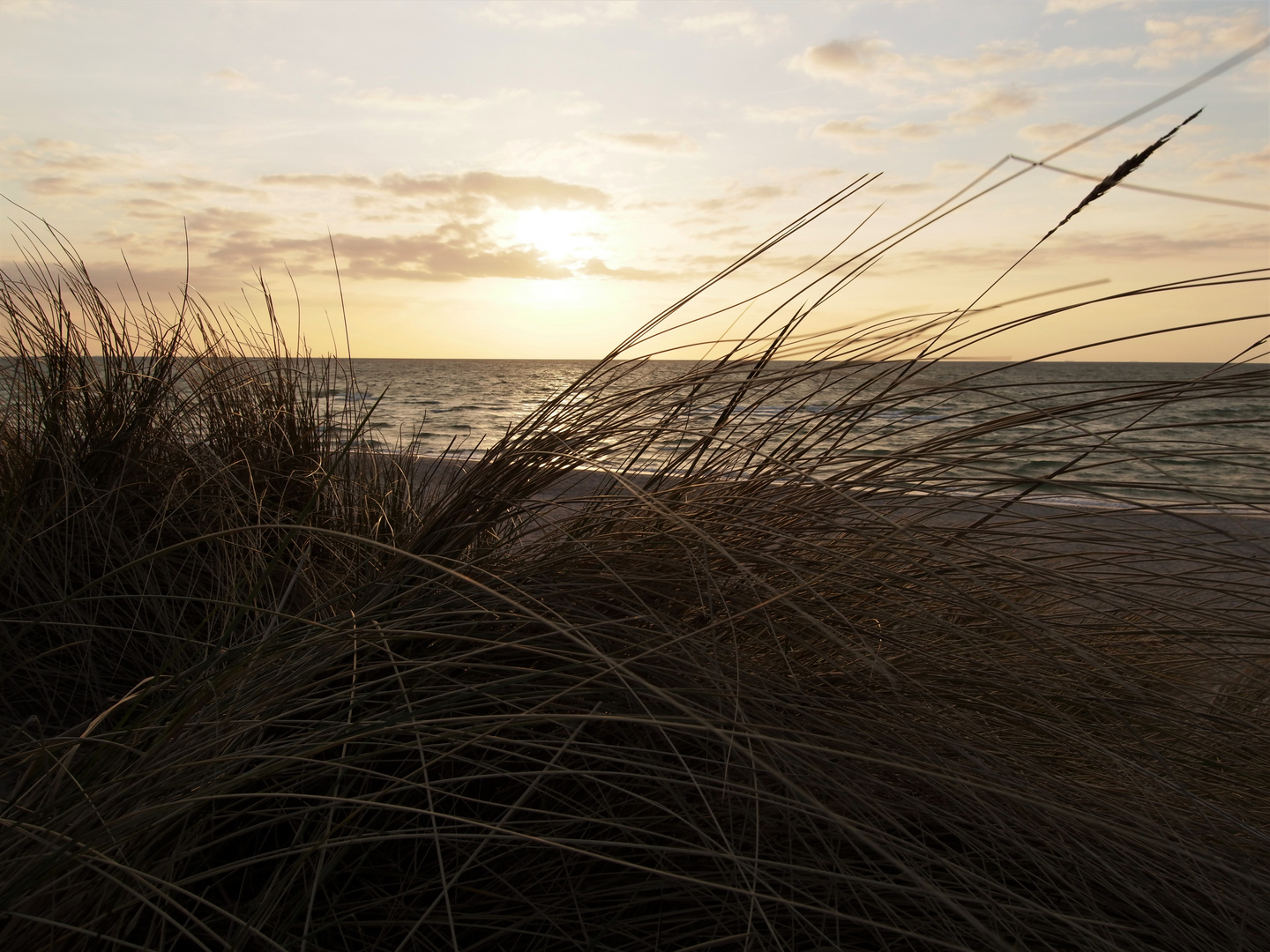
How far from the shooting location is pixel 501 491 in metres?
1.20

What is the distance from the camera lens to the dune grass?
30.2 inches

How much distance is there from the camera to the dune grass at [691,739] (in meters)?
0.77

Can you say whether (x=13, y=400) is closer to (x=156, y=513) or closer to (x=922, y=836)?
(x=156, y=513)

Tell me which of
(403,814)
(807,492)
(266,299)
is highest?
(266,299)

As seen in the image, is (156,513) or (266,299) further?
(266,299)

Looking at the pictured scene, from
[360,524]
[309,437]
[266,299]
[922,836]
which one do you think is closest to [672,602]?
[922,836]

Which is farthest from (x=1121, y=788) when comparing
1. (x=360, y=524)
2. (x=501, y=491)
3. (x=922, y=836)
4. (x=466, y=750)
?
(x=360, y=524)

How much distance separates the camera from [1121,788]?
89cm

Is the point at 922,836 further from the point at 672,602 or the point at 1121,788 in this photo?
the point at 672,602

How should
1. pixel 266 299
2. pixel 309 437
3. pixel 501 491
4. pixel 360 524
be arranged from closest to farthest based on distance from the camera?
1. pixel 501 491
2. pixel 360 524
3. pixel 309 437
4. pixel 266 299

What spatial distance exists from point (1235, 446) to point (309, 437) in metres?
2.32

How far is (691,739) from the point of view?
0.91 metres

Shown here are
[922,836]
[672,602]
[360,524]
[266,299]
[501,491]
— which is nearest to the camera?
[922,836]

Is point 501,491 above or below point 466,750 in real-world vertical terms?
above
